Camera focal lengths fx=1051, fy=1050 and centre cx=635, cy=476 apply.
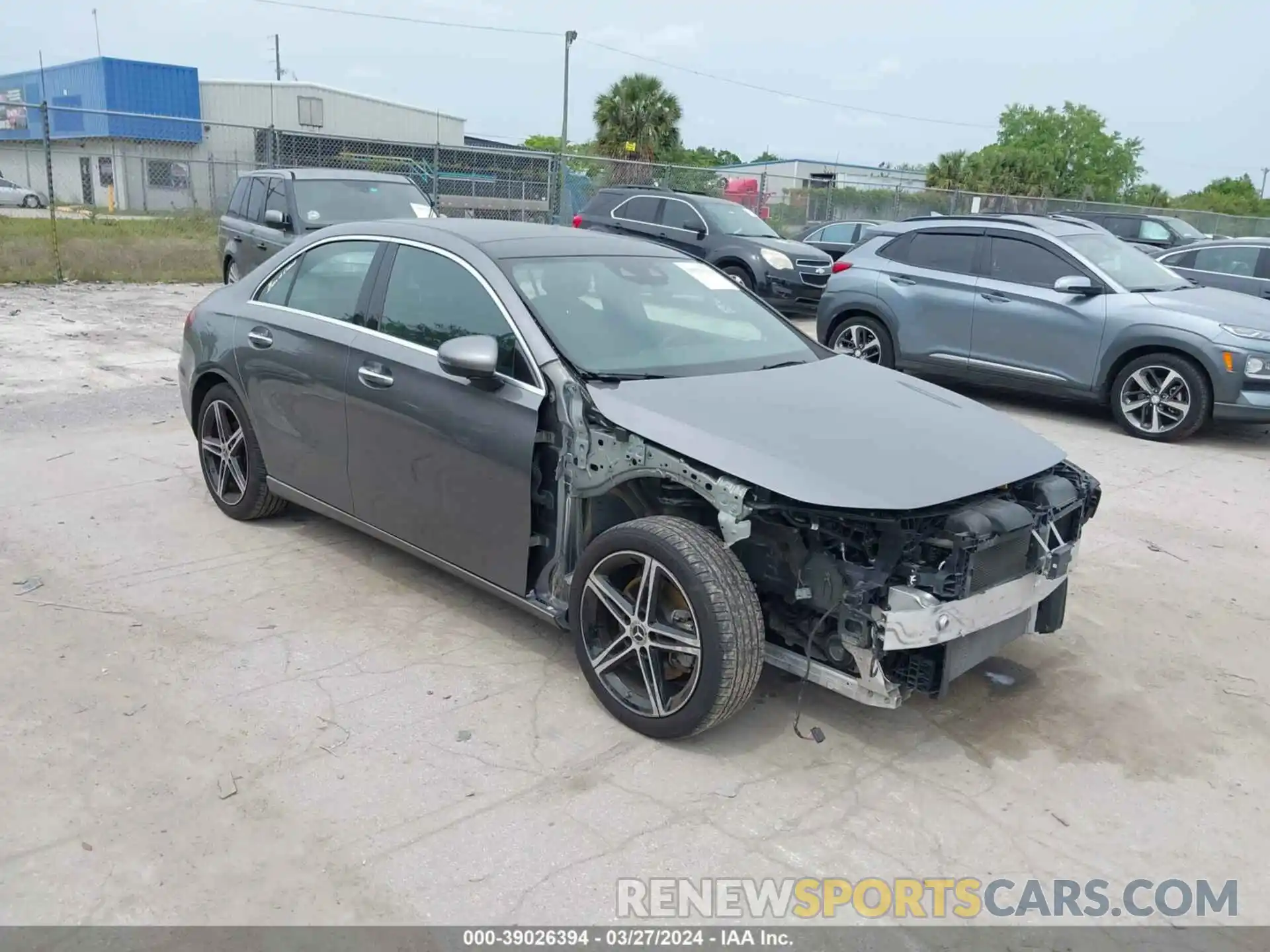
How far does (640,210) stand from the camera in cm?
1557

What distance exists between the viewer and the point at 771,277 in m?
14.1

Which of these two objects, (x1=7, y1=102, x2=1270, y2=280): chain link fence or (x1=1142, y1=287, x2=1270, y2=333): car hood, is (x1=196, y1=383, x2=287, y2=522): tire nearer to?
(x1=1142, y1=287, x2=1270, y2=333): car hood

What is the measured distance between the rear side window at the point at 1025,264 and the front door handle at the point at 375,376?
22.5 ft

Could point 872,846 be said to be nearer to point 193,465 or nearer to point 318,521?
point 318,521

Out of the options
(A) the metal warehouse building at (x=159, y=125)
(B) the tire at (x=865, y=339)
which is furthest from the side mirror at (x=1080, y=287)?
(A) the metal warehouse building at (x=159, y=125)

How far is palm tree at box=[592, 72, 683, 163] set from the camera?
142 feet

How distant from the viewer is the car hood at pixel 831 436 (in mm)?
3455

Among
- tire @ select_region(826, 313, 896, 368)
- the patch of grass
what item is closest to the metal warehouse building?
the patch of grass

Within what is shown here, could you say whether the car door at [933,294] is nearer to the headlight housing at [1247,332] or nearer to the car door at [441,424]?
the headlight housing at [1247,332]

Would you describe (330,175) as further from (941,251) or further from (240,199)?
(941,251)

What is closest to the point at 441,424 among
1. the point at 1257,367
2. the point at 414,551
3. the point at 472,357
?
the point at 472,357

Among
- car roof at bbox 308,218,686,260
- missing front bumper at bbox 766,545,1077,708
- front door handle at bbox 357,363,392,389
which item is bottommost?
missing front bumper at bbox 766,545,1077,708

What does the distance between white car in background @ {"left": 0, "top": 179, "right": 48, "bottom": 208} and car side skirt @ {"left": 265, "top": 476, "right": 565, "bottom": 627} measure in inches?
1489

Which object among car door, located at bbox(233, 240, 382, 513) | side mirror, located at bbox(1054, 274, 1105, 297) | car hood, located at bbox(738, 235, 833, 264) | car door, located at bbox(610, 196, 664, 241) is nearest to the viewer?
Result: car door, located at bbox(233, 240, 382, 513)
